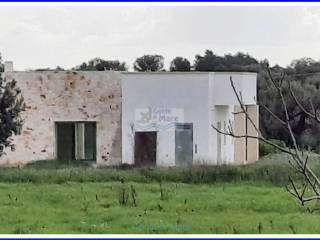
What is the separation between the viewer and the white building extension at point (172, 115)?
32750mm

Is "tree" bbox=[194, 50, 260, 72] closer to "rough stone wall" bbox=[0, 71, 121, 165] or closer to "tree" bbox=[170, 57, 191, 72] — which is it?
"tree" bbox=[170, 57, 191, 72]

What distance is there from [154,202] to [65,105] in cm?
1714

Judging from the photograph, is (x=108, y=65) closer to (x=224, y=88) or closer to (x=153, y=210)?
(x=224, y=88)

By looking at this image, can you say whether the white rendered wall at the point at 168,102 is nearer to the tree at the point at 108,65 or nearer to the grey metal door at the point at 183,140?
the grey metal door at the point at 183,140

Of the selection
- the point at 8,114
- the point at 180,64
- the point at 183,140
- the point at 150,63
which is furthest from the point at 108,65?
the point at 8,114

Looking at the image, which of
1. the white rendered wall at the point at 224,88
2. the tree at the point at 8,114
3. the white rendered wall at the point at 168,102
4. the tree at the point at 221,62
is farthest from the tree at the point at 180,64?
the tree at the point at 8,114

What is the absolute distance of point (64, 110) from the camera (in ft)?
110

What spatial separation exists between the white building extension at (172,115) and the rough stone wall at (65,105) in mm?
575

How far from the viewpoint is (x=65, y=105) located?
33.6m

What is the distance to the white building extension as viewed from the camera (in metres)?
32.8

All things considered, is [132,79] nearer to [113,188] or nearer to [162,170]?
[162,170]

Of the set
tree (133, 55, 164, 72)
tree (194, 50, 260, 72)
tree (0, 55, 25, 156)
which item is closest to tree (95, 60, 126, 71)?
tree (133, 55, 164, 72)

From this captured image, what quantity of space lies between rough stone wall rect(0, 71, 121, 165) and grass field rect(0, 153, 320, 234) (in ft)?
36.3


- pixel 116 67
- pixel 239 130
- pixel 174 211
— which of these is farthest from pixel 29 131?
pixel 116 67
